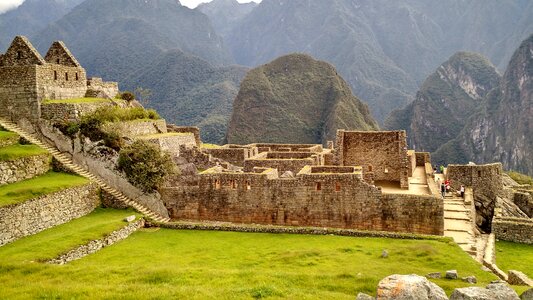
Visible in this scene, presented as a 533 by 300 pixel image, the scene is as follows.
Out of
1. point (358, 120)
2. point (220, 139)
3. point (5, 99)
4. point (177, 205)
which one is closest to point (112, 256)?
point (177, 205)

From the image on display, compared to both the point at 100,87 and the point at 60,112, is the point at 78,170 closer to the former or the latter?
the point at 60,112

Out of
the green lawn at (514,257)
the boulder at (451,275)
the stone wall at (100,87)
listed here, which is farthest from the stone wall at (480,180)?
the stone wall at (100,87)

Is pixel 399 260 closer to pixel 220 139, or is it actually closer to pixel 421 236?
pixel 421 236

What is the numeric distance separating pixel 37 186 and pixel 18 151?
120 inches

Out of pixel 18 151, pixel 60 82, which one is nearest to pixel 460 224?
pixel 18 151

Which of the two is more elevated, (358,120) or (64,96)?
(358,120)

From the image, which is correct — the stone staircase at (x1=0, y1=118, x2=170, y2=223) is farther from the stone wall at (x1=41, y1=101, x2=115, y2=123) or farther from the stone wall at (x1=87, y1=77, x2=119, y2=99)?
the stone wall at (x1=87, y1=77, x2=119, y2=99)

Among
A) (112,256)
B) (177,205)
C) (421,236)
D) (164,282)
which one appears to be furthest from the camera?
(177,205)

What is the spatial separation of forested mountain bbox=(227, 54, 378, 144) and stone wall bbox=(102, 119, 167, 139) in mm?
84097

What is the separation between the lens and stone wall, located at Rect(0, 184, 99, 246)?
58.1ft

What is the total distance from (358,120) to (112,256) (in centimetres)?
11639

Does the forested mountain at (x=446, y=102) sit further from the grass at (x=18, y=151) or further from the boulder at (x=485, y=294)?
the boulder at (x=485, y=294)

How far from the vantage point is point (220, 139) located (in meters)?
118

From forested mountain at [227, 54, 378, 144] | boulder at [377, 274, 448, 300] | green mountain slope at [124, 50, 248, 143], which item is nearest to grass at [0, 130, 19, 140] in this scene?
boulder at [377, 274, 448, 300]
